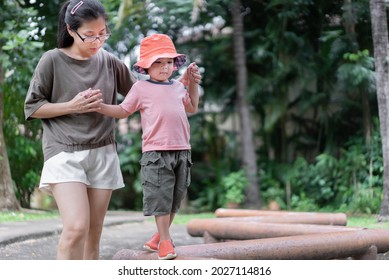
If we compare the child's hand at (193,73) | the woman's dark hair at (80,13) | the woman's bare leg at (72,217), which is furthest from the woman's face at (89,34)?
the woman's bare leg at (72,217)

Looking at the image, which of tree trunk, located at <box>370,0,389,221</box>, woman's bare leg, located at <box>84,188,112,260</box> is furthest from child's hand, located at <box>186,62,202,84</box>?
tree trunk, located at <box>370,0,389,221</box>

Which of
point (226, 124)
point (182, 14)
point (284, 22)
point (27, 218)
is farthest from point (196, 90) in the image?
point (226, 124)

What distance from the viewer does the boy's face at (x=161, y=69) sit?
3092 mm

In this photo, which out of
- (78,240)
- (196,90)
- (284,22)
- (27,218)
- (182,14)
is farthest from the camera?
(284,22)

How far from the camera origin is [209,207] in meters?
13.1

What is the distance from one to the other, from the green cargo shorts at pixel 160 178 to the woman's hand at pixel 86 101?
36cm

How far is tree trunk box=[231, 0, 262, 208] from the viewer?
12.2 m

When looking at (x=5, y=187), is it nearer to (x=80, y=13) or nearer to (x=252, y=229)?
(x=252, y=229)

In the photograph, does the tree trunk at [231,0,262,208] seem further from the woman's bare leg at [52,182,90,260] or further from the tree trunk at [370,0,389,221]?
the woman's bare leg at [52,182,90,260]

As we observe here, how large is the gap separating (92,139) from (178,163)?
0.40 m

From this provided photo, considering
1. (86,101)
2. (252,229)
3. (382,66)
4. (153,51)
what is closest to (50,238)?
(252,229)

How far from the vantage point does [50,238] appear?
6.55 meters

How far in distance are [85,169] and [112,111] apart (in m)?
0.28

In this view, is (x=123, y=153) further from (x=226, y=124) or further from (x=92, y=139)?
(x=92, y=139)
